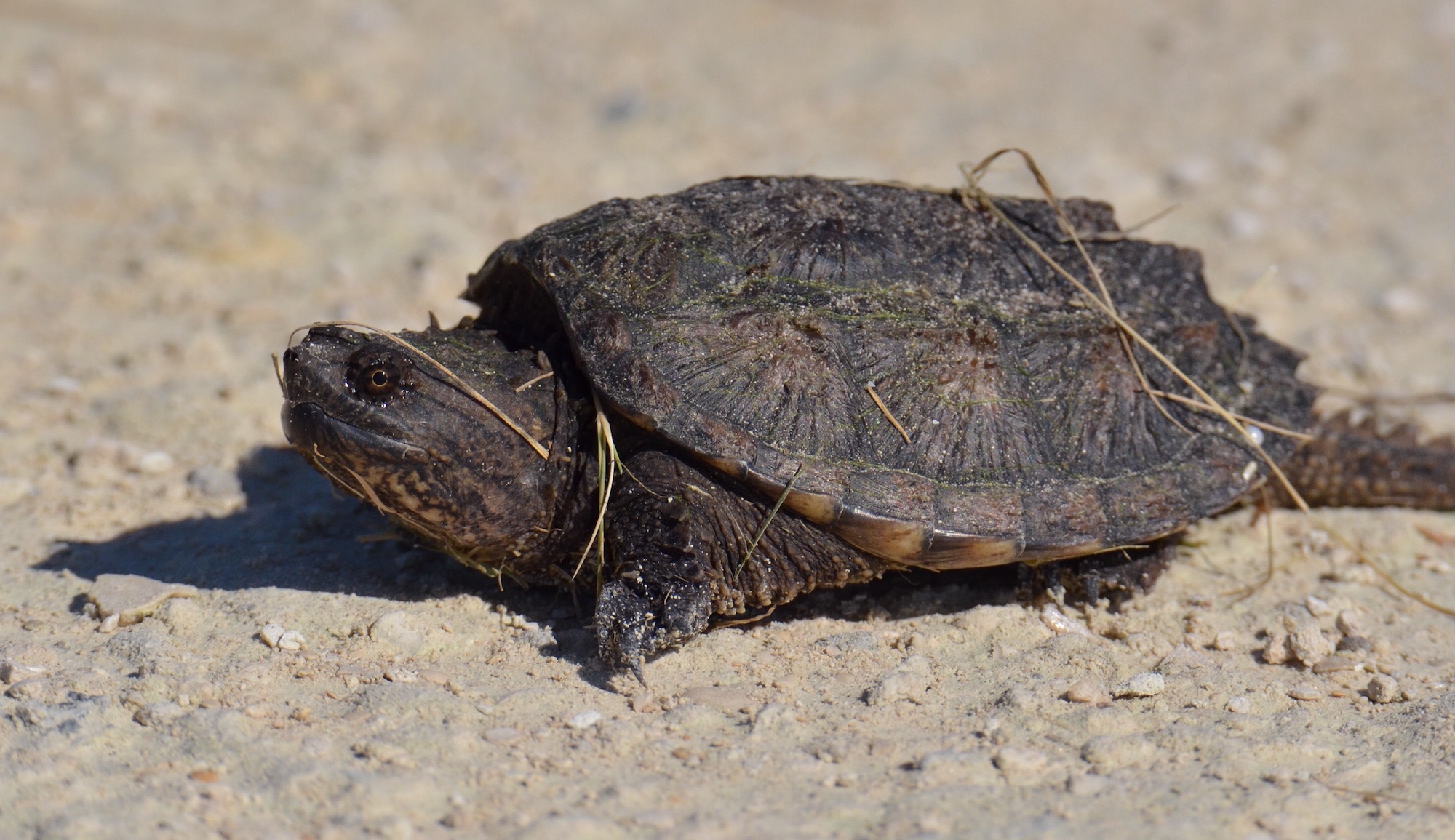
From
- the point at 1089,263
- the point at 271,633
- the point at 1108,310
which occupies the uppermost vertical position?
the point at 1089,263

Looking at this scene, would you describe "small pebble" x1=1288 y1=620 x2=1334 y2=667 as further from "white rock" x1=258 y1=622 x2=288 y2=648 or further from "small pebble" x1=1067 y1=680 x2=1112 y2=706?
"white rock" x1=258 y1=622 x2=288 y2=648

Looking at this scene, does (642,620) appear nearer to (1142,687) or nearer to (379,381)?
(379,381)

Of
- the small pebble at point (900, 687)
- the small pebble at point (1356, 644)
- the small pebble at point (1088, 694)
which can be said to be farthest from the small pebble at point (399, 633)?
the small pebble at point (1356, 644)

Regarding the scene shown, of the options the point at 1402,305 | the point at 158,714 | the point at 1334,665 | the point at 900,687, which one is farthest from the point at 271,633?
the point at 1402,305

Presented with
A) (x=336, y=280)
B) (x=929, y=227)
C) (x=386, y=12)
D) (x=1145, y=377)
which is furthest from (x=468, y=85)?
(x=1145, y=377)

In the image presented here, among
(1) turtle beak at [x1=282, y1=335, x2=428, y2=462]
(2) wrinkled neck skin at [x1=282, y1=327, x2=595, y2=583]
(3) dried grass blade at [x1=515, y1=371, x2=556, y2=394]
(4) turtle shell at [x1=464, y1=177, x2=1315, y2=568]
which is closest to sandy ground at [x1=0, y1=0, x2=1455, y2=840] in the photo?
(2) wrinkled neck skin at [x1=282, y1=327, x2=595, y2=583]

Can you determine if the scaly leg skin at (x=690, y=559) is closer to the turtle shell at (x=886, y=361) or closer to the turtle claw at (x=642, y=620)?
the turtle claw at (x=642, y=620)

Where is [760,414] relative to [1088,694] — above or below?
above
